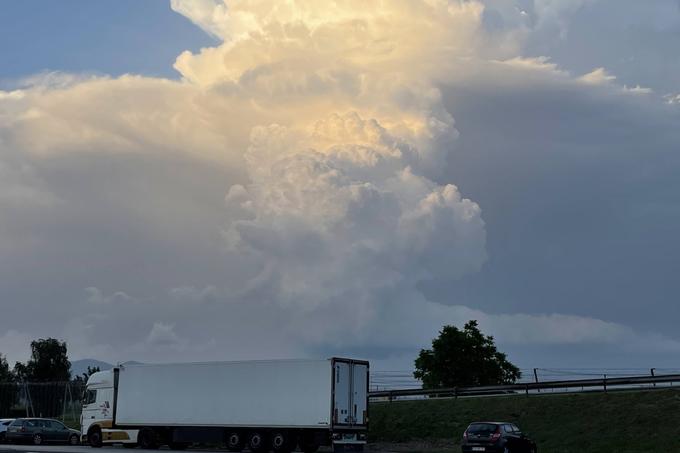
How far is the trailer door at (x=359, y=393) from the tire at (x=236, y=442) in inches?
231

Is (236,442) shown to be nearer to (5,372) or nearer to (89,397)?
(89,397)

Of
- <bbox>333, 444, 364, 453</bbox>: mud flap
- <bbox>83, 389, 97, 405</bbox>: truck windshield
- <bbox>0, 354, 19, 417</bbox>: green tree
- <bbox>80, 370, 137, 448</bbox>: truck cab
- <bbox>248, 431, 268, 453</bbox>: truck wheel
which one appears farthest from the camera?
<bbox>0, 354, 19, 417</bbox>: green tree

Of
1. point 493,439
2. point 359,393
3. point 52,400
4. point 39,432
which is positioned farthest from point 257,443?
point 52,400

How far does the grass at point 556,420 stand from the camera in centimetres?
4197

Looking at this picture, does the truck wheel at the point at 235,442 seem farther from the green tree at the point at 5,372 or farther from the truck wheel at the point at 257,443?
the green tree at the point at 5,372

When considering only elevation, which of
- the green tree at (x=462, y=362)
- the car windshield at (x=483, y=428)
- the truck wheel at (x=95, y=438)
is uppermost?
the green tree at (x=462, y=362)

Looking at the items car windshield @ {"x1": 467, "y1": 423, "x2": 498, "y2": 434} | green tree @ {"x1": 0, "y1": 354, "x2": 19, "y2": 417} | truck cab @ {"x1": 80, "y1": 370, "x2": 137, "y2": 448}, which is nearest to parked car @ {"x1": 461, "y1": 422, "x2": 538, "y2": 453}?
car windshield @ {"x1": 467, "y1": 423, "x2": 498, "y2": 434}

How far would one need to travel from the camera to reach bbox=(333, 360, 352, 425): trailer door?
135 feet

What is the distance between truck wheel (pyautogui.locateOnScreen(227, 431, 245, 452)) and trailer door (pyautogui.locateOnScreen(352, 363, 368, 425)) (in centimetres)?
589

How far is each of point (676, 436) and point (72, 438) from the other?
3332 centimetres

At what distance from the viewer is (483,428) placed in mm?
37375

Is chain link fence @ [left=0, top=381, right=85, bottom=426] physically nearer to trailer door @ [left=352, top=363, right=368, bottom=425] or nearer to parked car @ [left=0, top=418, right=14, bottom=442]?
parked car @ [left=0, top=418, right=14, bottom=442]

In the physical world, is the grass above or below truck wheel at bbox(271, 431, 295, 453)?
above

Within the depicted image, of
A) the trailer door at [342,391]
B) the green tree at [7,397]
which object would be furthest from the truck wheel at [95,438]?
the green tree at [7,397]
